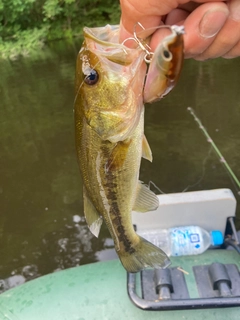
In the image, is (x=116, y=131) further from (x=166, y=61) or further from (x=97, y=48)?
(x=166, y=61)

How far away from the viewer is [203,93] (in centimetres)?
826

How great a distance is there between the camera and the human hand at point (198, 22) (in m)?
1.28

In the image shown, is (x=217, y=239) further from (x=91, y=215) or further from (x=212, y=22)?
(x=212, y=22)

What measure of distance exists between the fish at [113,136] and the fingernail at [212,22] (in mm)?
229

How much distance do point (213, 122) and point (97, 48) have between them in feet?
18.5

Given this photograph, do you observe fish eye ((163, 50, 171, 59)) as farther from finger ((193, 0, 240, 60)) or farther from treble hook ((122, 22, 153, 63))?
finger ((193, 0, 240, 60))

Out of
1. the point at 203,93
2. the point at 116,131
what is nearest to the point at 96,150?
the point at 116,131

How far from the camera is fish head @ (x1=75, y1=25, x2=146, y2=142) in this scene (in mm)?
1320

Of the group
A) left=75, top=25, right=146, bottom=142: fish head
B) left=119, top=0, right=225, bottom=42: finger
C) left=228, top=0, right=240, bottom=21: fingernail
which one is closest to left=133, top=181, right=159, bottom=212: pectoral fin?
left=75, top=25, right=146, bottom=142: fish head

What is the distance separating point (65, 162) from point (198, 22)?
4971 mm

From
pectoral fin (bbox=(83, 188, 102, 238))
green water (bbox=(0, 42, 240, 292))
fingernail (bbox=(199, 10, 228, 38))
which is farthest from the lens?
green water (bbox=(0, 42, 240, 292))

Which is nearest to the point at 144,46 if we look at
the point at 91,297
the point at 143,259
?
the point at 143,259

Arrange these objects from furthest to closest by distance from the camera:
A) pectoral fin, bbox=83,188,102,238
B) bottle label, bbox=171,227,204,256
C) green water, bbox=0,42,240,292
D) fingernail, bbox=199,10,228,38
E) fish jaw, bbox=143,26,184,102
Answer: green water, bbox=0,42,240,292, bottle label, bbox=171,227,204,256, pectoral fin, bbox=83,188,102,238, fingernail, bbox=199,10,228,38, fish jaw, bbox=143,26,184,102

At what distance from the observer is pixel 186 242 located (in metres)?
2.74
